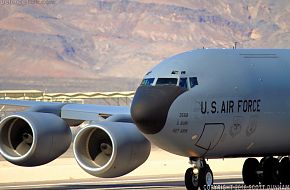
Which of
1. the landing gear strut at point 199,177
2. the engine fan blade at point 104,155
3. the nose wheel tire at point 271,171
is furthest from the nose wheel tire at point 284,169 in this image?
the engine fan blade at point 104,155

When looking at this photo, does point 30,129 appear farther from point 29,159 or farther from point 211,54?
point 211,54

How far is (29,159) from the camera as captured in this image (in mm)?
28141

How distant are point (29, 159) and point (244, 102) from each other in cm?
674

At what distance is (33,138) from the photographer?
28188mm

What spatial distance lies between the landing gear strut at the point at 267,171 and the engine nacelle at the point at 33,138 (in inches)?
221

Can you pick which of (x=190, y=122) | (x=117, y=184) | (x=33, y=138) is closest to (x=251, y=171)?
(x=190, y=122)

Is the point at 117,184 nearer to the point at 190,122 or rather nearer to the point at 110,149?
the point at 110,149

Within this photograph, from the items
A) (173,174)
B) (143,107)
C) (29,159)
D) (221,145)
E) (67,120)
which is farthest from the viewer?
(173,174)

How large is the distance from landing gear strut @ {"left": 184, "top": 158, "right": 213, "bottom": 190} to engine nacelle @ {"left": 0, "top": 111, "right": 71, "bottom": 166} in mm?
4841

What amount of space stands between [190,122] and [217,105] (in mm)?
1006

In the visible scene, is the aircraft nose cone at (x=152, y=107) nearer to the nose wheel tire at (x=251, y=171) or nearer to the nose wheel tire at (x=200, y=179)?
the nose wheel tire at (x=200, y=179)

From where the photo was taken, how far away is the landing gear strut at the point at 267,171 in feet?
93.9

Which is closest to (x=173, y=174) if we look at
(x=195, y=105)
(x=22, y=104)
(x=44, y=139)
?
(x=22, y=104)

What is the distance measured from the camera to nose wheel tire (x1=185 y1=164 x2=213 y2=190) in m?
25.0
